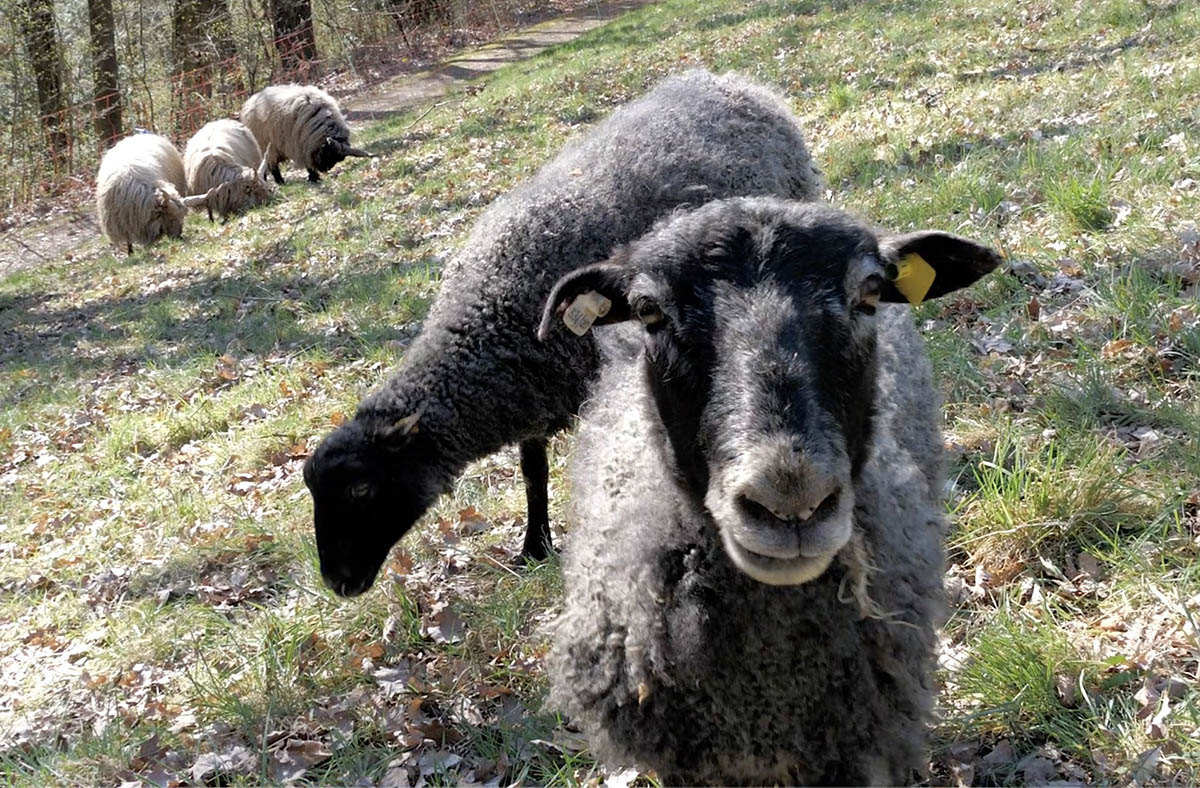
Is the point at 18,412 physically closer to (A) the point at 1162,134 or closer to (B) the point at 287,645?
(B) the point at 287,645

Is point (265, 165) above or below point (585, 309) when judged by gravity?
below

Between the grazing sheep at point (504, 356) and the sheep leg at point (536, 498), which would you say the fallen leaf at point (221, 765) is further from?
the sheep leg at point (536, 498)

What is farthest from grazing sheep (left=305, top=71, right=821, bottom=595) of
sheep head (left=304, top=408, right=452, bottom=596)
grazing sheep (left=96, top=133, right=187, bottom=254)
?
grazing sheep (left=96, top=133, right=187, bottom=254)

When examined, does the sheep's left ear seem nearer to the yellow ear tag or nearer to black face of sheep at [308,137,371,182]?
the yellow ear tag

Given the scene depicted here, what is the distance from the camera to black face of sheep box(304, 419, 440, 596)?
14.4 ft

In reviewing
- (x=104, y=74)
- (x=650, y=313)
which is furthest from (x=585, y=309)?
(x=104, y=74)

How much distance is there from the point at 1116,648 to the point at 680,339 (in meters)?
1.95

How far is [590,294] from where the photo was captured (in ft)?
9.47

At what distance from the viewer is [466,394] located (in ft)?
15.2

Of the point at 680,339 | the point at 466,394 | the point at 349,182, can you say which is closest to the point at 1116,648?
the point at 680,339

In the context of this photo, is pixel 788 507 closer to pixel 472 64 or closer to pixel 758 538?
pixel 758 538

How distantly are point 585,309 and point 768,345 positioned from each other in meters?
0.69

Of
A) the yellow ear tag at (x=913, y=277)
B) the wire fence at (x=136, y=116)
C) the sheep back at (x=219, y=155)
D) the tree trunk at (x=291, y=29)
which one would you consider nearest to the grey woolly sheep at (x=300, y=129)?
the sheep back at (x=219, y=155)

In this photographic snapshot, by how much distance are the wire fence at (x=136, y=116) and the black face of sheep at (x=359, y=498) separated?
19722mm
